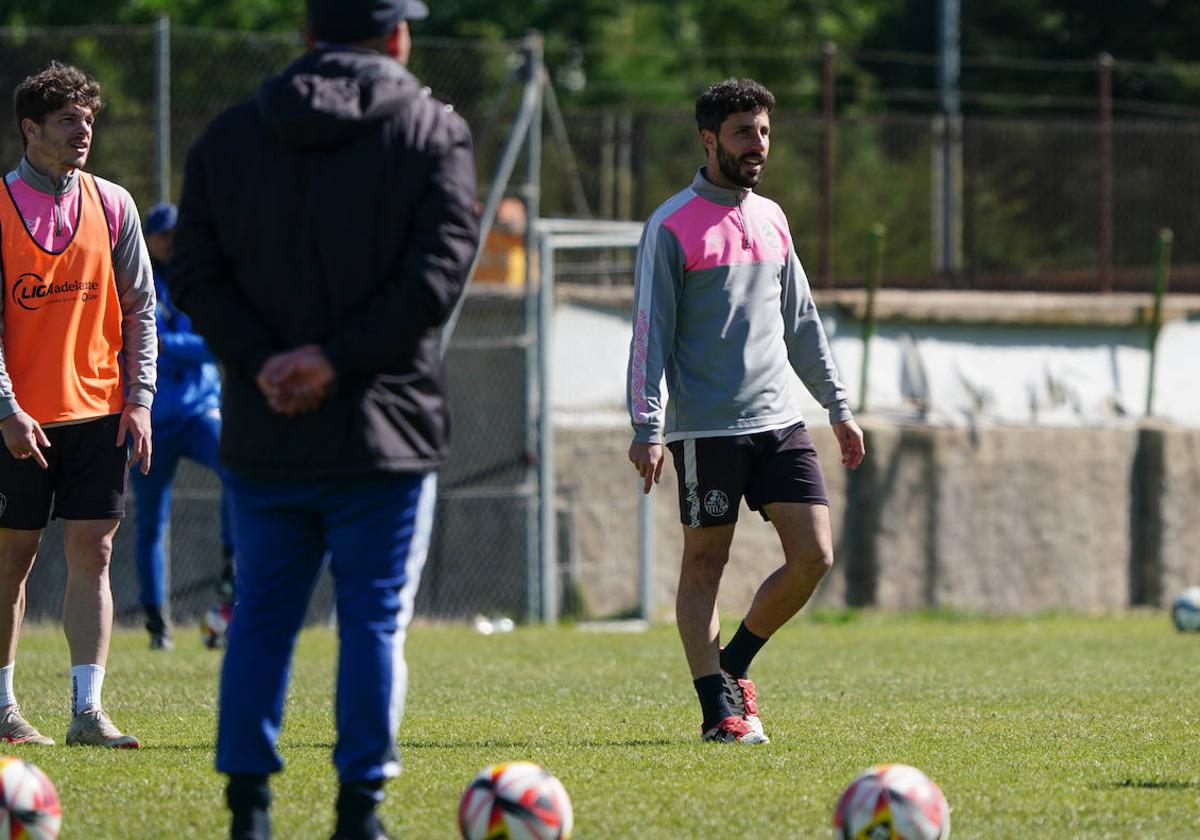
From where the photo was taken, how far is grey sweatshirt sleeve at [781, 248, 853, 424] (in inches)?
264

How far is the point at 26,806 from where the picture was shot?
4316 mm

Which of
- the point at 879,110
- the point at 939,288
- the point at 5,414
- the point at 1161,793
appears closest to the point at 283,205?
the point at 5,414

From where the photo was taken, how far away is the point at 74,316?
249 inches

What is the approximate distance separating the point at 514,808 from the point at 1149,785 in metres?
2.08

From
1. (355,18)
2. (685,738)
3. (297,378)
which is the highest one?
(355,18)

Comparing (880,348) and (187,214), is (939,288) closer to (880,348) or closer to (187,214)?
(880,348)

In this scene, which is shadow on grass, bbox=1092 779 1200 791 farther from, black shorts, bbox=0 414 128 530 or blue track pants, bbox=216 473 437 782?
black shorts, bbox=0 414 128 530

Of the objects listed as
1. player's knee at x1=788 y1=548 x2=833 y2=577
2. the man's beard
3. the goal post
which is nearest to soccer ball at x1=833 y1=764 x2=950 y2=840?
player's knee at x1=788 y1=548 x2=833 y2=577

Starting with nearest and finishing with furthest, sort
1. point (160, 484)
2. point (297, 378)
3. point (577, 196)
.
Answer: point (297, 378), point (160, 484), point (577, 196)

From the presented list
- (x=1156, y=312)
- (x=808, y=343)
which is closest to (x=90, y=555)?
(x=808, y=343)

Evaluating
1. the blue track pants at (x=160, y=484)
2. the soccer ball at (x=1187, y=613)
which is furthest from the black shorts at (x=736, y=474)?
the soccer ball at (x=1187, y=613)

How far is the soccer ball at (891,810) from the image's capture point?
4.32 metres

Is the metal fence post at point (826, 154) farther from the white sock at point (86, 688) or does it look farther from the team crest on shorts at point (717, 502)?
the white sock at point (86, 688)

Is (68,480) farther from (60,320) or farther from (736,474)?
(736,474)
